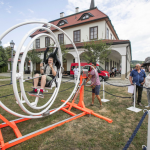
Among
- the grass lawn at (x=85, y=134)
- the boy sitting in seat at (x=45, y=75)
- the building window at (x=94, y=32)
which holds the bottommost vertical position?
the grass lawn at (x=85, y=134)

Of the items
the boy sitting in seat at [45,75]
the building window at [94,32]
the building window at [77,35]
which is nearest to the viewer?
the boy sitting in seat at [45,75]

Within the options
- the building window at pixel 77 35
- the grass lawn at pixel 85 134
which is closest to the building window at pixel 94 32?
the building window at pixel 77 35

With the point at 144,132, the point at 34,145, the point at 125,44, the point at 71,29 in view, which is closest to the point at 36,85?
the point at 34,145

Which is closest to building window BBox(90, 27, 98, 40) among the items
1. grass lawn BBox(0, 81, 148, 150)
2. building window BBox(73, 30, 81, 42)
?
building window BBox(73, 30, 81, 42)

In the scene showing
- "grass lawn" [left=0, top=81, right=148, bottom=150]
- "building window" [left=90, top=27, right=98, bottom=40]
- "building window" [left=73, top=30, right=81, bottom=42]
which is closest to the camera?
"grass lawn" [left=0, top=81, right=148, bottom=150]

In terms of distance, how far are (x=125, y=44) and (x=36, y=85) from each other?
13623mm

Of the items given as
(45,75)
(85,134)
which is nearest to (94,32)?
(45,75)

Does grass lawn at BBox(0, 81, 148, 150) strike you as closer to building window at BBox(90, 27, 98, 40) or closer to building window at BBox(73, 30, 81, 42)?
building window at BBox(90, 27, 98, 40)

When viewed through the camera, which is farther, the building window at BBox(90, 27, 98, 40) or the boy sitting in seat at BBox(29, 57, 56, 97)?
the building window at BBox(90, 27, 98, 40)

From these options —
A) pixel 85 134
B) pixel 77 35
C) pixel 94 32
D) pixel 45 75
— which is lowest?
pixel 85 134

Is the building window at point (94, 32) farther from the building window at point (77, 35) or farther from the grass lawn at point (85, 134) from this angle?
the grass lawn at point (85, 134)

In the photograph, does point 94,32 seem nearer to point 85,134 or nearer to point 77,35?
point 77,35

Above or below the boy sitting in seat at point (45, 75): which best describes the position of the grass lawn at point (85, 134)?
below

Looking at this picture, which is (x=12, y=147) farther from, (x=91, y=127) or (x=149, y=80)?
(x=149, y=80)
